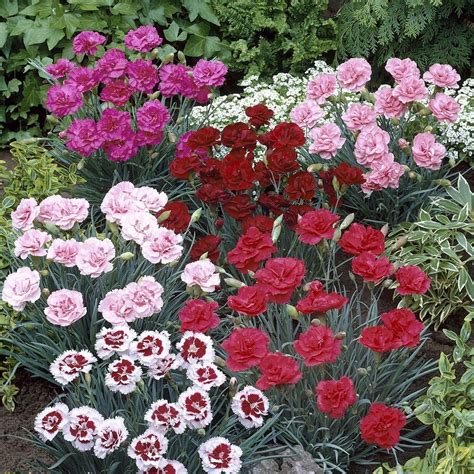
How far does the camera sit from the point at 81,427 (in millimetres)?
2514

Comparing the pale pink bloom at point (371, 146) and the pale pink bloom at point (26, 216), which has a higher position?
the pale pink bloom at point (371, 146)

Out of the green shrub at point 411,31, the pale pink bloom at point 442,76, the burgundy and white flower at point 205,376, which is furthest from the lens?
the green shrub at point 411,31

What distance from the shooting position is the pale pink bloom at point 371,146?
12.1ft

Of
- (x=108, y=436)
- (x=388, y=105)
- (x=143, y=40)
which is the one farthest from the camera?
(x=143, y=40)

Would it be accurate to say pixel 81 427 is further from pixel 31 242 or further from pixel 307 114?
pixel 307 114

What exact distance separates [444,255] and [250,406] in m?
1.34

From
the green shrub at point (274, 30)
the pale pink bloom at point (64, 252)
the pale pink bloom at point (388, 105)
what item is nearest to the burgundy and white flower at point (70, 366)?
the pale pink bloom at point (64, 252)

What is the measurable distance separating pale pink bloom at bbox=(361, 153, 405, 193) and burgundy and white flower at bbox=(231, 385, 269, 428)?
1378 millimetres

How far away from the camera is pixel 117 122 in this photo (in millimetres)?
3871

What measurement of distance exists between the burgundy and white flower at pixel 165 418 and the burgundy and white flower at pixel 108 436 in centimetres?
9

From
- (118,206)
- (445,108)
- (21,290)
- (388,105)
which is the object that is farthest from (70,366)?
(445,108)

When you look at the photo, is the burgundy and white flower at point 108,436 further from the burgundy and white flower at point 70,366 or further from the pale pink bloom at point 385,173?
the pale pink bloom at point 385,173

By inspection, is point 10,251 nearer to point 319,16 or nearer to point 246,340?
point 246,340

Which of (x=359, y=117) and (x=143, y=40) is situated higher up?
(x=359, y=117)
